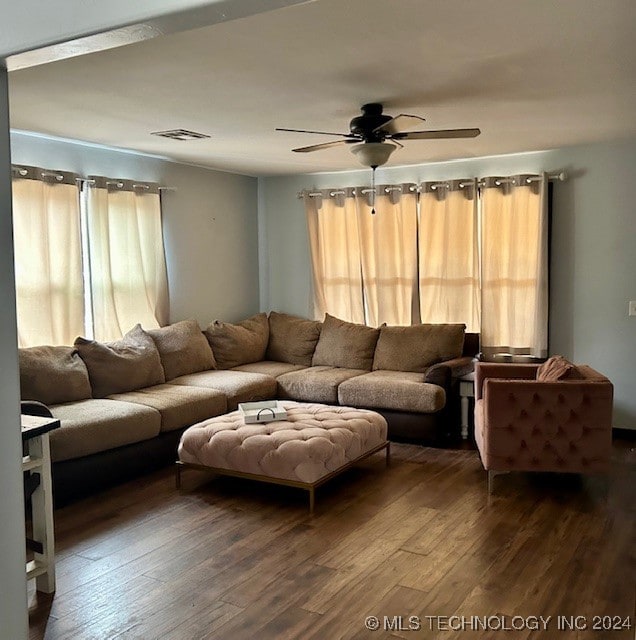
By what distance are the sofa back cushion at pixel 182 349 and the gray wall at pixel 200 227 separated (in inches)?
15.0

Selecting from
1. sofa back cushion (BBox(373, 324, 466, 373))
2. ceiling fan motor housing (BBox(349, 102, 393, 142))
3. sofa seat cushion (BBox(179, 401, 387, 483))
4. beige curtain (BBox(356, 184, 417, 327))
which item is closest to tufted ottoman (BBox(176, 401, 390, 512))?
sofa seat cushion (BBox(179, 401, 387, 483))

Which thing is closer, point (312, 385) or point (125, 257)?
point (125, 257)

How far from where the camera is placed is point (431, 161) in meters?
6.09

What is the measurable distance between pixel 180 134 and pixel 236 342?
2199 mm

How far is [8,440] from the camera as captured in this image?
6.73 feet

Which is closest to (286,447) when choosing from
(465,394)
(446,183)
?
(465,394)

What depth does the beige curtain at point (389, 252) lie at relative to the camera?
626 centimetres

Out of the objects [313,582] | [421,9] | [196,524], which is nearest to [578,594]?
[313,582]

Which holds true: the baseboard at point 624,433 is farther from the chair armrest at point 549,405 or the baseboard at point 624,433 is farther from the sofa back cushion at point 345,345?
the sofa back cushion at point 345,345

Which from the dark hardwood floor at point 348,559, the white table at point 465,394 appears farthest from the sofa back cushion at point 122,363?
the white table at point 465,394

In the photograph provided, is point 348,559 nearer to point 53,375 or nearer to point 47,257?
point 53,375

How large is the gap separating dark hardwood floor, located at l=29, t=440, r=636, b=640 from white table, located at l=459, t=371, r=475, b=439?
3.57 feet

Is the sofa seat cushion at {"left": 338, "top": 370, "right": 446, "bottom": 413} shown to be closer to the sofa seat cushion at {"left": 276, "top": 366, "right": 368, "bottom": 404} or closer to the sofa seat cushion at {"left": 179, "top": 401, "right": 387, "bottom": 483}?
the sofa seat cushion at {"left": 276, "top": 366, "right": 368, "bottom": 404}

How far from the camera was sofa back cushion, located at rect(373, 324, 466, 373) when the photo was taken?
5738 millimetres
